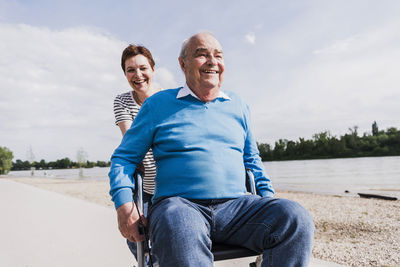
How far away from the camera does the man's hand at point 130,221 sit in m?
1.53

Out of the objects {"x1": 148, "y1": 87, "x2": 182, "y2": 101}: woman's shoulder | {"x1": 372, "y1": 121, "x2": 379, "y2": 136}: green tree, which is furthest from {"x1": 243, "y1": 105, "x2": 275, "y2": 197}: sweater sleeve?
{"x1": 372, "y1": 121, "x2": 379, "y2": 136}: green tree

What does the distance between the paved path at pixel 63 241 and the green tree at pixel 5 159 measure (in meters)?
67.0

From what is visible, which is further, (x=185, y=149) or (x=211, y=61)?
(x=211, y=61)

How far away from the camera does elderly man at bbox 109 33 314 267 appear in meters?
1.37

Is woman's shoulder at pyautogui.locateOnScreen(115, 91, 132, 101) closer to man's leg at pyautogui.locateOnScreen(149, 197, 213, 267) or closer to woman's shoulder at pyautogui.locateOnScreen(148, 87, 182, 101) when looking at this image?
woman's shoulder at pyautogui.locateOnScreen(148, 87, 182, 101)

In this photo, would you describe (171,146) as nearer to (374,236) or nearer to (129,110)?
(129,110)

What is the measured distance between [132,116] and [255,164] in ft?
3.36

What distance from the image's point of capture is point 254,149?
2047mm

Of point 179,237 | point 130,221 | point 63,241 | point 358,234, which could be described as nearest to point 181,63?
point 130,221

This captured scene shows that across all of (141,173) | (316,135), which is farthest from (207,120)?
(316,135)

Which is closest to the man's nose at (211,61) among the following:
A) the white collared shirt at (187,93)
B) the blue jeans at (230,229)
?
the white collared shirt at (187,93)

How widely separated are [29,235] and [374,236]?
5.21m

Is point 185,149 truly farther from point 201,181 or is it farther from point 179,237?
point 179,237

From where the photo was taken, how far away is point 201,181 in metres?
1.62
